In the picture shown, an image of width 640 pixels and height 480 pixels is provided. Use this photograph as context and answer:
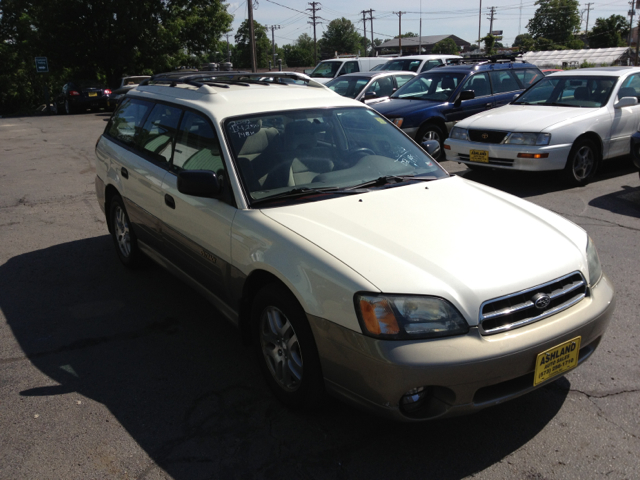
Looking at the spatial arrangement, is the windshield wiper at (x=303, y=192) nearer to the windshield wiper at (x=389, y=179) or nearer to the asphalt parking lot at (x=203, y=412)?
the windshield wiper at (x=389, y=179)

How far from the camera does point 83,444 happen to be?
114 inches

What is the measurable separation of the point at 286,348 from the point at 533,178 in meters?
6.75

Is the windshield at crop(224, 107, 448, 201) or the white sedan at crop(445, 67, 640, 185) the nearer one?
the windshield at crop(224, 107, 448, 201)

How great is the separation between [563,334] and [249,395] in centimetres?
174

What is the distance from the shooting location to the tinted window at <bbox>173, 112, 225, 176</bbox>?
367cm

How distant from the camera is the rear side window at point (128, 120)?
193 inches

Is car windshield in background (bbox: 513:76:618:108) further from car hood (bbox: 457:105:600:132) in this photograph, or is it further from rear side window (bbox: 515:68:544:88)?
rear side window (bbox: 515:68:544:88)

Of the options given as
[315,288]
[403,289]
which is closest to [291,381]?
[315,288]

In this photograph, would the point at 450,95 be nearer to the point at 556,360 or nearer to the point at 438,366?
the point at 556,360

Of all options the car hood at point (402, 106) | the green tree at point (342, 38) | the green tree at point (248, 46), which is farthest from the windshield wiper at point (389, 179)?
the green tree at point (342, 38)

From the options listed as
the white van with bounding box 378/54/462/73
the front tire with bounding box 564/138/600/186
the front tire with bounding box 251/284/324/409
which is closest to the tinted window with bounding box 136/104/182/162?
the front tire with bounding box 251/284/324/409

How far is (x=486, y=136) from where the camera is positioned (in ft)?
26.3

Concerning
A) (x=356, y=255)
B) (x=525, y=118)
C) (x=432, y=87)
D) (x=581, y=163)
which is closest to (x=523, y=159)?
(x=525, y=118)

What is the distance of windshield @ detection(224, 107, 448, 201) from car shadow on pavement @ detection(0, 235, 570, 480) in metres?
1.20
